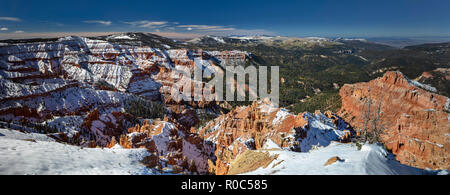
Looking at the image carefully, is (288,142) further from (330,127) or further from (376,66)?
(376,66)

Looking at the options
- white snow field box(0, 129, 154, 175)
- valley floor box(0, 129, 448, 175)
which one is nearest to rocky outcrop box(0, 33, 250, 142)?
white snow field box(0, 129, 154, 175)

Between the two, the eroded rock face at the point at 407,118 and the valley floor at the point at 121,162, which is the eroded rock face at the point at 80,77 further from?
the eroded rock face at the point at 407,118

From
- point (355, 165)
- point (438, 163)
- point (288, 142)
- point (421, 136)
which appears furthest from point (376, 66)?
point (355, 165)

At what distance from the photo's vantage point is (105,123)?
47719 millimetres

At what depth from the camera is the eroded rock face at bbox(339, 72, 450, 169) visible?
1151 inches

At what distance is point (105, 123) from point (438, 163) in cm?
5845

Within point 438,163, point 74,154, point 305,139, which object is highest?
point 74,154

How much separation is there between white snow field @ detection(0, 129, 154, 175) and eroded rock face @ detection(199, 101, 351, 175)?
11463 millimetres

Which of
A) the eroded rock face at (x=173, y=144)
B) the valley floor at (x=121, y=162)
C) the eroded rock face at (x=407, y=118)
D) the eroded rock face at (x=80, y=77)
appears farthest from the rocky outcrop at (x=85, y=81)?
the eroded rock face at (x=407, y=118)

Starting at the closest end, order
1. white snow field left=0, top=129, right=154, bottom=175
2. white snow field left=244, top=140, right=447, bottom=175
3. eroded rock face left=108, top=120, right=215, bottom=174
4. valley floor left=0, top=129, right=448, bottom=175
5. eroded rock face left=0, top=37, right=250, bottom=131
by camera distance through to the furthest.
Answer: white snow field left=244, top=140, right=447, bottom=175 < valley floor left=0, top=129, right=448, bottom=175 < white snow field left=0, top=129, right=154, bottom=175 < eroded rock face left=108, top=120, right=215, bottom=174 < eroded rock face left=0, top=37, right=250, bottom=131

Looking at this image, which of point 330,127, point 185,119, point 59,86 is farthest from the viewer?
point 185,119

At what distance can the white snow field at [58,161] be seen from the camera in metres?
11.5

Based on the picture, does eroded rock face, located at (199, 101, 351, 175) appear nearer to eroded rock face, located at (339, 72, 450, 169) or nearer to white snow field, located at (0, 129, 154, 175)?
eroded rock face, located at (339, 72, 450, 169)

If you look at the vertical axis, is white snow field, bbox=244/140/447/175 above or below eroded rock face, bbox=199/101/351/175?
above
